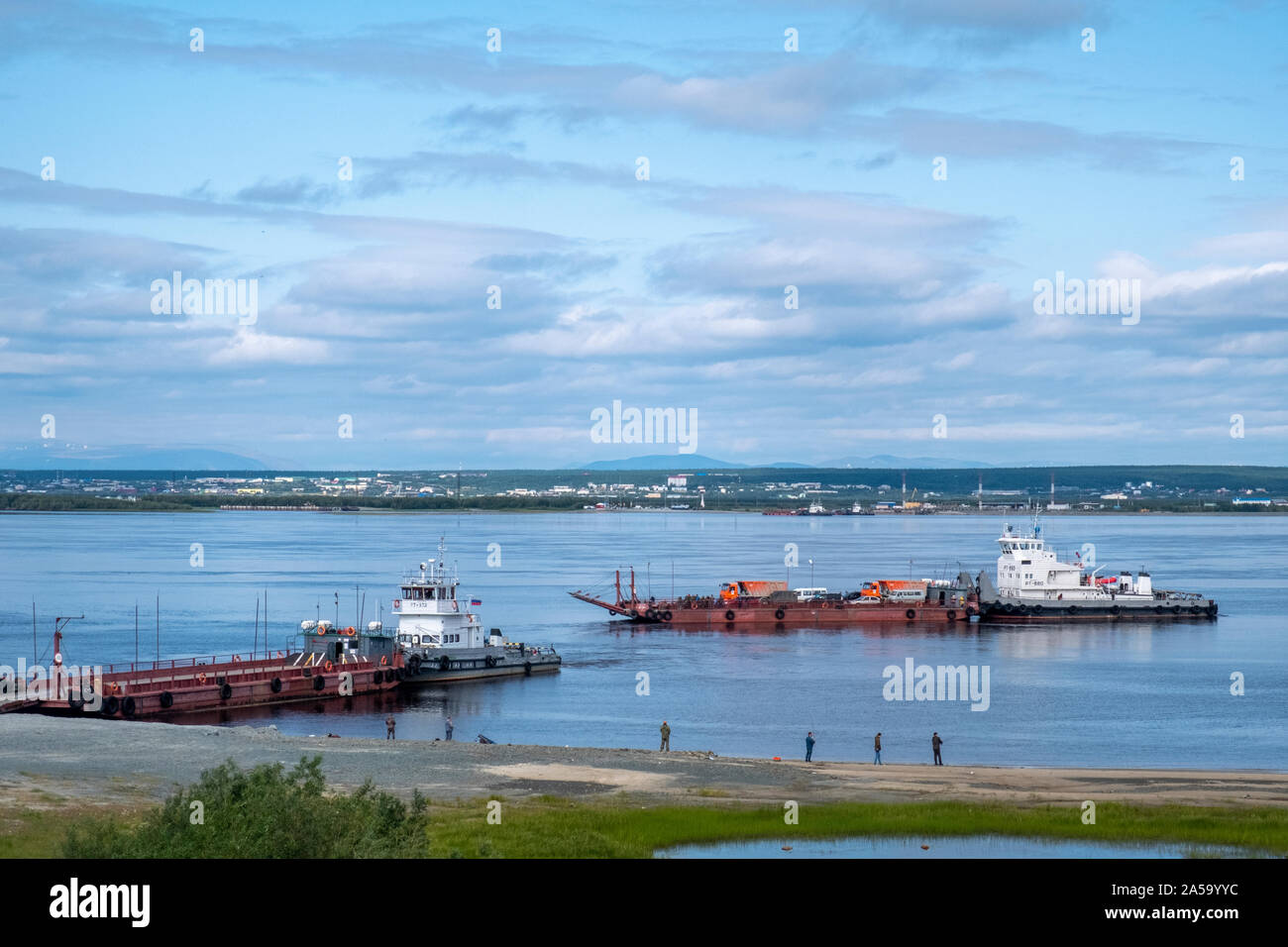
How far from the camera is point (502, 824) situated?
3084 centimetres

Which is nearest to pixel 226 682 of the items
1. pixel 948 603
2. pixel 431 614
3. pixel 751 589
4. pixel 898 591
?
pixel 431 614

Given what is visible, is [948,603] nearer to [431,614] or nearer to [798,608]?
[798,608]


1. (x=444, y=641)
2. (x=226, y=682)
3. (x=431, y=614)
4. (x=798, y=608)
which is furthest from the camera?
(x=798, y=608)

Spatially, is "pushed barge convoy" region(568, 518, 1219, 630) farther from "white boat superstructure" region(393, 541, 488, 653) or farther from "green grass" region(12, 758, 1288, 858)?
"green grass" region(12, 758, 1288, 858)

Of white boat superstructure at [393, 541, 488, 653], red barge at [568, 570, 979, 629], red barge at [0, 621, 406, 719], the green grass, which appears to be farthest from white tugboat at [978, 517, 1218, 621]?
the green grass

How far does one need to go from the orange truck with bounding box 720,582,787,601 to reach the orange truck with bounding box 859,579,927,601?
21.2ft

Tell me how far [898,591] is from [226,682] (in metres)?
58.7

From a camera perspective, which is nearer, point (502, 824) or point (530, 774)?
point (502, 824)

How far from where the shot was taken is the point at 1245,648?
86375 mm

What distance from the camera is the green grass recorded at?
20.3 metres

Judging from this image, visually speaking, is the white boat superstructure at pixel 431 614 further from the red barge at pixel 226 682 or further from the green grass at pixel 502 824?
the green grass at pixel 502 824

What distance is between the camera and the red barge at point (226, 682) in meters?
54.5

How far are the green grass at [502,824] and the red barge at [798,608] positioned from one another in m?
65.2
